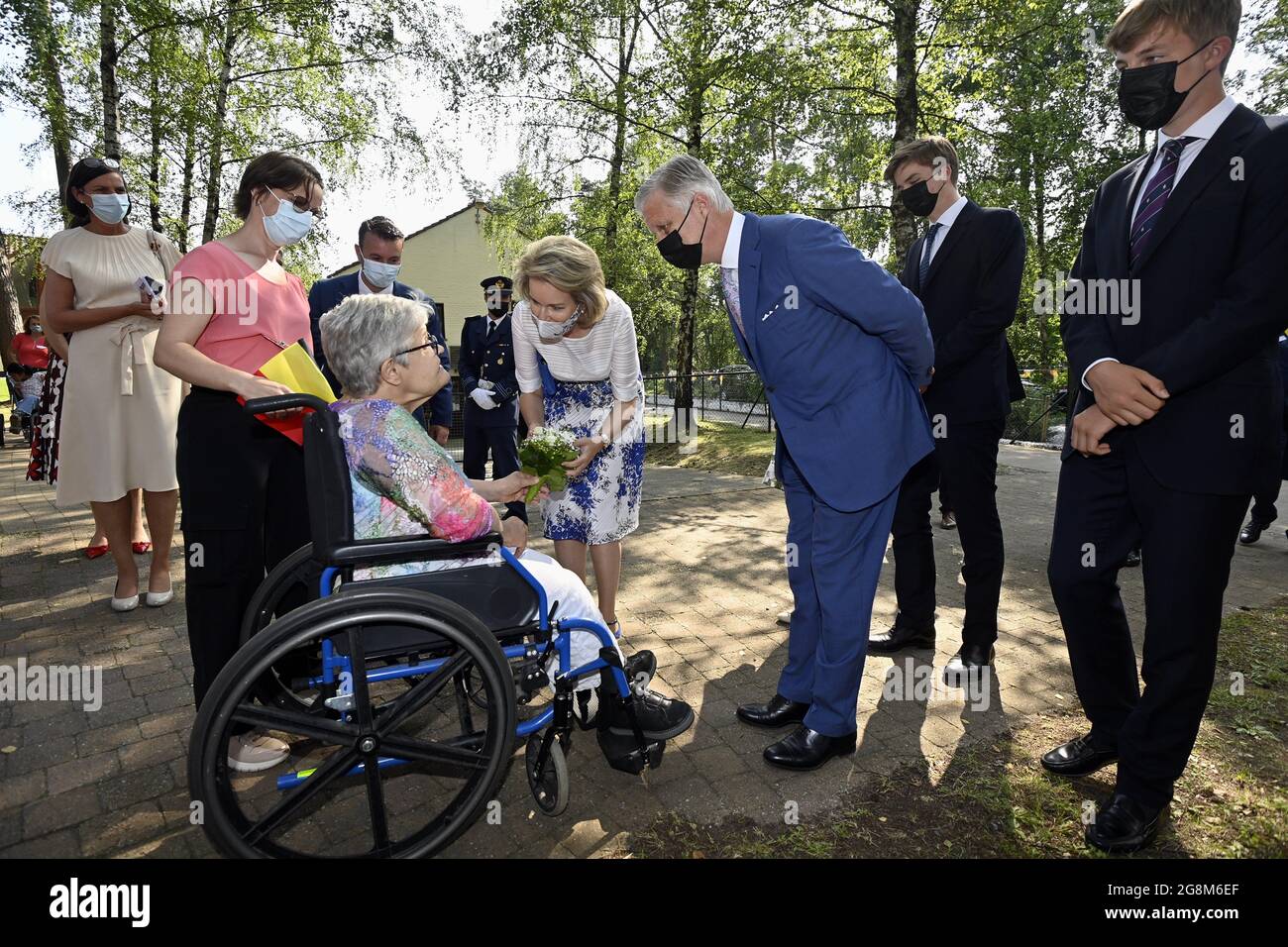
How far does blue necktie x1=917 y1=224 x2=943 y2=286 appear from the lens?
11.1 feet

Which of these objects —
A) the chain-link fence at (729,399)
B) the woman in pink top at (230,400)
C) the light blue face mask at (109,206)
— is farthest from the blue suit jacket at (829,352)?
the chain-link fence at (729,399)

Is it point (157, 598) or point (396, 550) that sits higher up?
point (396, 550)

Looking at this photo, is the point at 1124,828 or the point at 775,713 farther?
the point at 775,713

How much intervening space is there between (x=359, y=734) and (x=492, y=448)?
3941 mm

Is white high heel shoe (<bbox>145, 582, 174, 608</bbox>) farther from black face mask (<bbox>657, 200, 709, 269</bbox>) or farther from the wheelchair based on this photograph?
black face mask (<bbox>657, 200, 709, 269</bbox>)

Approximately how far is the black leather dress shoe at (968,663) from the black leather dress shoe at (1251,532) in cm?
374

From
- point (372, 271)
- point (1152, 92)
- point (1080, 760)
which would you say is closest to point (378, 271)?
point (372, 271)

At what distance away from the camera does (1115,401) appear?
2.04 metres

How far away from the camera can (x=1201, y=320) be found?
190 cm

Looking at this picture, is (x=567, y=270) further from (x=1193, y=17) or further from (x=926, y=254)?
(x=1193, y=17)

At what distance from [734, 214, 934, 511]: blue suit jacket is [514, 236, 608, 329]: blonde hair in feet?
2.45

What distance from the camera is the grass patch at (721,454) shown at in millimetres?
9859

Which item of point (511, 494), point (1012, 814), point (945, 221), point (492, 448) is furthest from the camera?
point (492, 448)

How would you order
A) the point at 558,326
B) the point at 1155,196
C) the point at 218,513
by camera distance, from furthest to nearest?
the point at 558,326 → the point at 218,513 → the point at 1155,196
